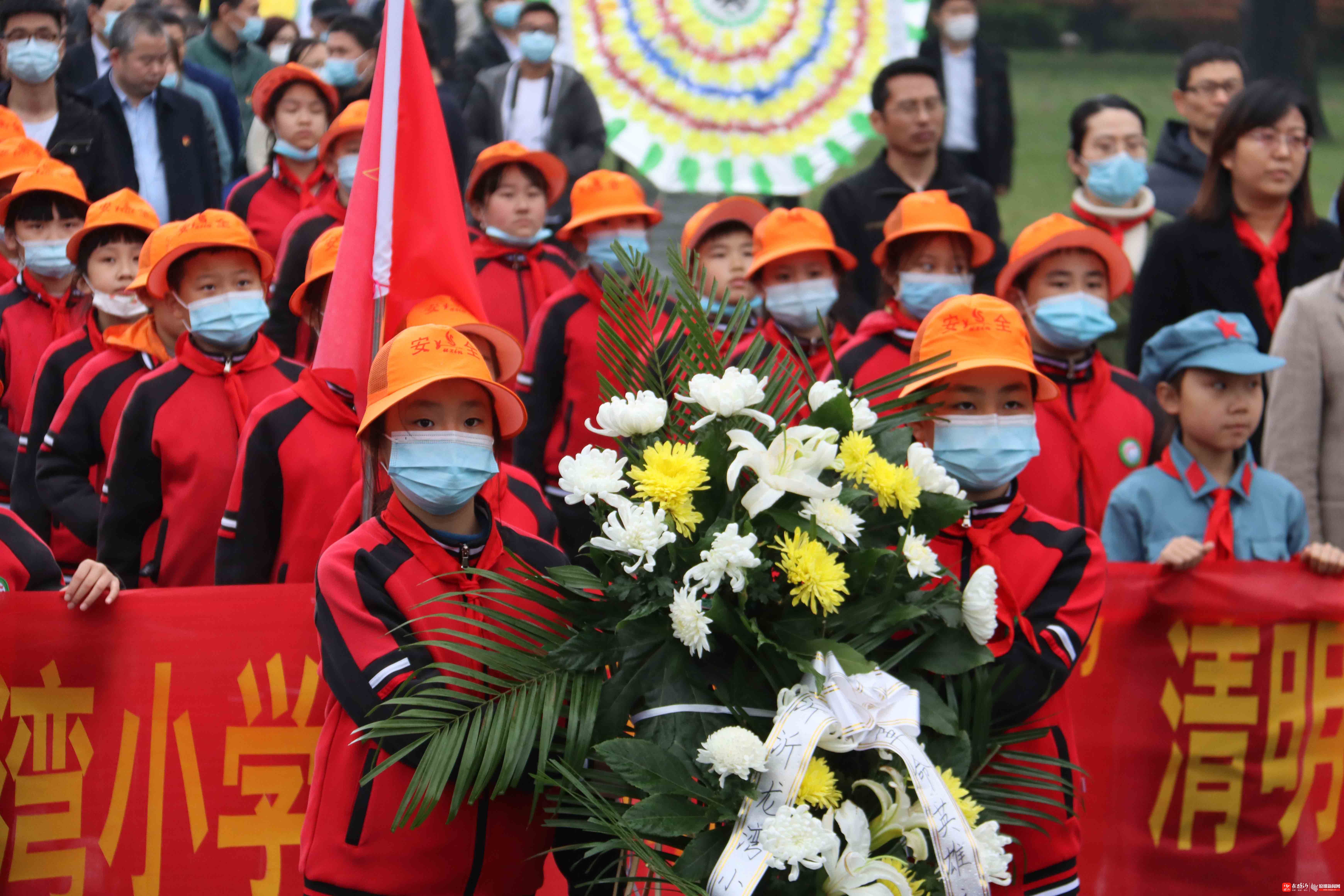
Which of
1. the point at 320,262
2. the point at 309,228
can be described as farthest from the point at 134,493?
the point at 309,228

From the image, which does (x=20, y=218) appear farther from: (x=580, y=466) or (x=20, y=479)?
(x=580, y=466)

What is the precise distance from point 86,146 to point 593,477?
6569 mm

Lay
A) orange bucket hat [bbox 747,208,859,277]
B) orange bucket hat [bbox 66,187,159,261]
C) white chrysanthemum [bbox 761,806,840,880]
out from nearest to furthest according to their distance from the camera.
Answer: white chrysanthemum [bbox 761,806,840,880] < orange bucket hat [bbox 66,187,159,261] < orange bucket hat [bbox 747,208,859,277]

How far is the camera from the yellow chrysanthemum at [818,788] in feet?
9.09

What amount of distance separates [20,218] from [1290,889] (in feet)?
18.5

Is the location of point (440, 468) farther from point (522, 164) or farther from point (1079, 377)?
point (522, 164)

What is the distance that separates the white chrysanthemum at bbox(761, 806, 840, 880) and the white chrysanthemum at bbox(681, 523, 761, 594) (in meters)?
0.41

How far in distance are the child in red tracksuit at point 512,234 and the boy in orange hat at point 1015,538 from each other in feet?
12.7

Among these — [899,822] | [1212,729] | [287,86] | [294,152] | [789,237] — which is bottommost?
[1212,729]

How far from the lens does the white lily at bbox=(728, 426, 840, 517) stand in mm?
2893

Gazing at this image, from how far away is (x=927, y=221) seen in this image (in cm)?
598

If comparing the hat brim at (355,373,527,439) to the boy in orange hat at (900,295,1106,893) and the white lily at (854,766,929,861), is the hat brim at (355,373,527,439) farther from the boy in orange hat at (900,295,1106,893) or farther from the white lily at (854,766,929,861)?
the white lily at (854,766,929,861)

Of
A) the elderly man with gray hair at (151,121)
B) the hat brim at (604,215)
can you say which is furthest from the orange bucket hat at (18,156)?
the hat brim at (604,215)

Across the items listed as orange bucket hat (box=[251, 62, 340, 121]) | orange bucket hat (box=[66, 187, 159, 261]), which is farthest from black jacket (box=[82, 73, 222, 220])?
orange bucket hat (box=[66, 187, 159, 261])
